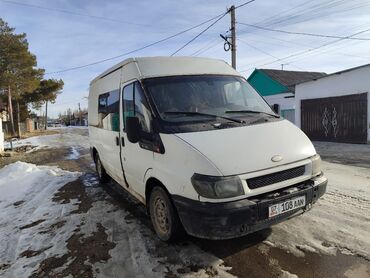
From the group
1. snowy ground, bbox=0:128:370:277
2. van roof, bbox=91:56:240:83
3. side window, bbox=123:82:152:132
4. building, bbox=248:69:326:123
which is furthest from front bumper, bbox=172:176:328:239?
building, bbox=248:69:326:123

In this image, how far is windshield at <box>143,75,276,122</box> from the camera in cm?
443

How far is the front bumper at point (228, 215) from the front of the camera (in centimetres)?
348

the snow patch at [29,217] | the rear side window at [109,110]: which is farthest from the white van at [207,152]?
the snow patch at [29,217]

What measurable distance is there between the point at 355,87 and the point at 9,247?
632 inches

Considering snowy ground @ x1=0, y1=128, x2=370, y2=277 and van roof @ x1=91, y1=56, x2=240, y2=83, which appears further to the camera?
van roof @ x1=91, y1=56, x2=240, y2=83

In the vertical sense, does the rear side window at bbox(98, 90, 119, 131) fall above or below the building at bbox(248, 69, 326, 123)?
below

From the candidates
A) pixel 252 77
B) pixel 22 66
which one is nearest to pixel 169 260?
pixel 252 77

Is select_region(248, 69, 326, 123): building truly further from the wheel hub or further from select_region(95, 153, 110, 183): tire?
the wheel hub

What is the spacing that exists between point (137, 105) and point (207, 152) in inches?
63.2

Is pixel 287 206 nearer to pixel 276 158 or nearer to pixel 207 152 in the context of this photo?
pixel 276 158

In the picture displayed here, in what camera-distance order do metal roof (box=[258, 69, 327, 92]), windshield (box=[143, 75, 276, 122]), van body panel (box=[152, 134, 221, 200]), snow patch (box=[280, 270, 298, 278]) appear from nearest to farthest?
snow patch (box=[280, 270, 298, 278]) < van body panel (box=[152, 134, 221, 200]) < windshield (box=[143, 75, 276, 122]) < metal roof (box=[258, 69, 327, 92])

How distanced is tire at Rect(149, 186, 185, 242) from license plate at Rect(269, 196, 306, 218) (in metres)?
1.08

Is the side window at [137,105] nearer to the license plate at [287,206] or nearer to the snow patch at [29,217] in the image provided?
the license plate at [287,206]

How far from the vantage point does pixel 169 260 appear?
394 cm
